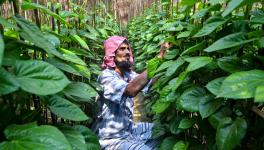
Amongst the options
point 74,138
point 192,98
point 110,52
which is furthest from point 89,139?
point 110,52

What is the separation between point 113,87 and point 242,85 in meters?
1.81

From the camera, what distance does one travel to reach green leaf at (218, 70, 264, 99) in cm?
94

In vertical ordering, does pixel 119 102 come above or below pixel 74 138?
below

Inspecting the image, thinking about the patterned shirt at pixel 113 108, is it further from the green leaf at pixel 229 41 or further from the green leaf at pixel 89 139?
the green leaf at pixel 229 41

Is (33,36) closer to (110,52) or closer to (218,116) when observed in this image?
(218,116)

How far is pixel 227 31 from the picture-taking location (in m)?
1.43

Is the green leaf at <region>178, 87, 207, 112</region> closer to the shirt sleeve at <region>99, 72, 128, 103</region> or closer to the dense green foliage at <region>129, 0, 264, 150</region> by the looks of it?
the dense green foliage at <region>129, 0, 264, 150</region>

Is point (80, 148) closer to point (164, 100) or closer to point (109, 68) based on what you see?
point (164, 100)

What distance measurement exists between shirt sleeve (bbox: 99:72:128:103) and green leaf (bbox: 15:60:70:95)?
1727 millimetres

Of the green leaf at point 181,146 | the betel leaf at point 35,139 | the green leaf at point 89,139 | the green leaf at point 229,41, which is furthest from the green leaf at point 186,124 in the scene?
the betel leaf at point 35,139

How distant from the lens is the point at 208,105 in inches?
51.1

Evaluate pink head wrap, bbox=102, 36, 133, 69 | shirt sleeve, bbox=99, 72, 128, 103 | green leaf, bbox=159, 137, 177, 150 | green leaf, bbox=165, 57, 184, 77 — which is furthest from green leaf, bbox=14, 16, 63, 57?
pink head wrap, bbox=102, 36, 133, 69

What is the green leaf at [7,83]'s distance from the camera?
2.83 feet

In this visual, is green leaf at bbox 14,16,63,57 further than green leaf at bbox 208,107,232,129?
No
